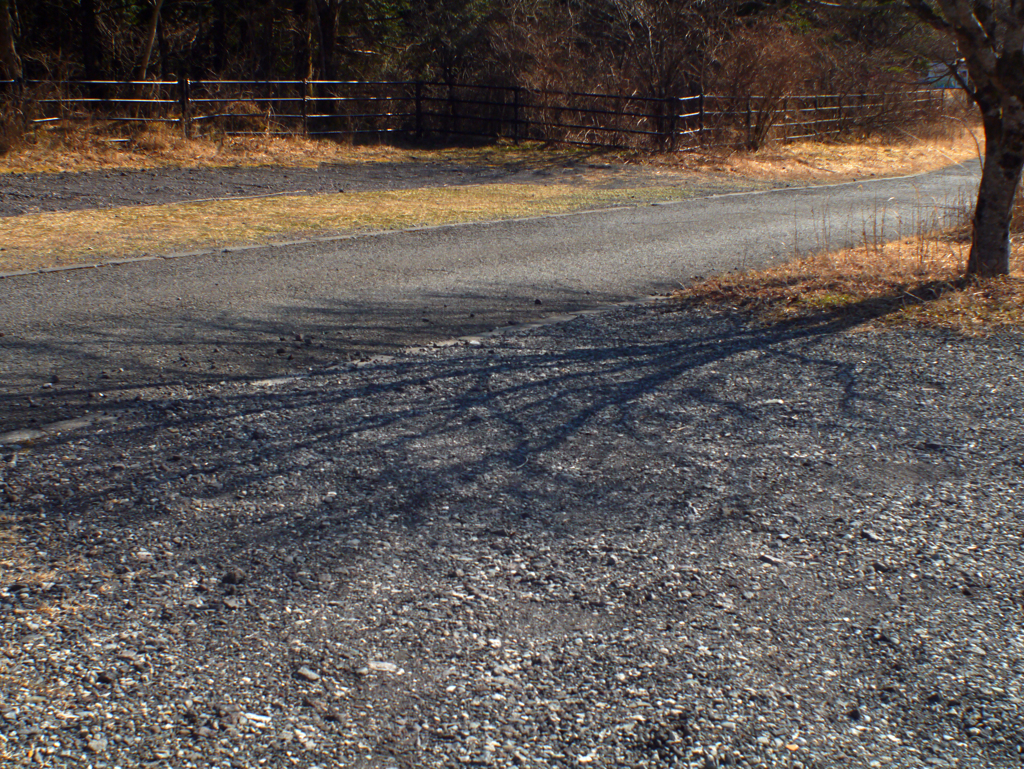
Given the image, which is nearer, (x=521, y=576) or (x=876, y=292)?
(x=521, y=576)

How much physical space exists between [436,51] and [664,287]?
22.5 m

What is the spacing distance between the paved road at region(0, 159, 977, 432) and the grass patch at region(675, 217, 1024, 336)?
861mm

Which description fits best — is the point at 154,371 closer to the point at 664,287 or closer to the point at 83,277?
the point at 83,277

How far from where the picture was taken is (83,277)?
8391 millimetres

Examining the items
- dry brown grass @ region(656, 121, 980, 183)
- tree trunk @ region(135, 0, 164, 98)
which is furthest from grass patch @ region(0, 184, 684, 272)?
tree trunk @ region(135, 0, 164, 98)

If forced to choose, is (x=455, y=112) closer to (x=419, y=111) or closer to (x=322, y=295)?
(x=419, y=111)

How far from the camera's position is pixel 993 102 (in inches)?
308

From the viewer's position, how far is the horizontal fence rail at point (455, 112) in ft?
66.9

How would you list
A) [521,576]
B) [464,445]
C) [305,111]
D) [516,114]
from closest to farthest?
1. [521,576]
2. [464,445]
3. [305,111]
4. [516,114]

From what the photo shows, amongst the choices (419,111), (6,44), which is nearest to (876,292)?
(419,111)

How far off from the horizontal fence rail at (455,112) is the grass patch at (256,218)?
6.53 metres

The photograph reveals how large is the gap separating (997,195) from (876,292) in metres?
1.35

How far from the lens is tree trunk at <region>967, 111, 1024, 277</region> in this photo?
776 cm

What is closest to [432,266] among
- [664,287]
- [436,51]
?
[664,287]
